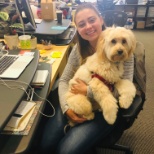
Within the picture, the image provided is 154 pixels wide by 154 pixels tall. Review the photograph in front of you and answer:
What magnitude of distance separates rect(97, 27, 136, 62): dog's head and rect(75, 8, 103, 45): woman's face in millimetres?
127

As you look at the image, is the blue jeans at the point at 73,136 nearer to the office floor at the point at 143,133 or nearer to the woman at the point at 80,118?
the woman at the point at 80,118

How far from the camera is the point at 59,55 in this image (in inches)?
61.2

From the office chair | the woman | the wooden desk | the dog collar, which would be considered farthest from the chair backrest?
the dog collar

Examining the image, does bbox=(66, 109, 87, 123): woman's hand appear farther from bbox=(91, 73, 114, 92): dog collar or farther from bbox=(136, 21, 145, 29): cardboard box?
bbox=(136, 21, 145, 29): cardboard box

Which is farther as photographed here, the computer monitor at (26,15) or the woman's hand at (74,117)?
the computer monitor at (26,15)

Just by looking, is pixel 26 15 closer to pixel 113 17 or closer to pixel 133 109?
pixel 133 109

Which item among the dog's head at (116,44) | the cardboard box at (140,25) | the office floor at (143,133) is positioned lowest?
the office floor at (143,133)

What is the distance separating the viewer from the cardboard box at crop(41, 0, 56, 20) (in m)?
2.25

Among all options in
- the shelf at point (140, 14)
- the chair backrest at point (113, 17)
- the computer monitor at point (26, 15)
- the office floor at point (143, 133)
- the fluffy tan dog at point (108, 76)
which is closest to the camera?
the fluffy tan dog at point (108, 76)

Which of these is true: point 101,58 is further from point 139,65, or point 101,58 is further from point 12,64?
point 12,64

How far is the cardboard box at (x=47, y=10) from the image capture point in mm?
2254

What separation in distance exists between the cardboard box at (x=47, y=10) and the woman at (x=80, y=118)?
1085mm

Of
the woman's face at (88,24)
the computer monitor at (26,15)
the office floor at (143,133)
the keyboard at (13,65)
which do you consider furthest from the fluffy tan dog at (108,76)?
the computer monitor at (26,15)

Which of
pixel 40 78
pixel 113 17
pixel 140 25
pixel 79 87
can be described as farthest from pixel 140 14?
pixel 40 78
